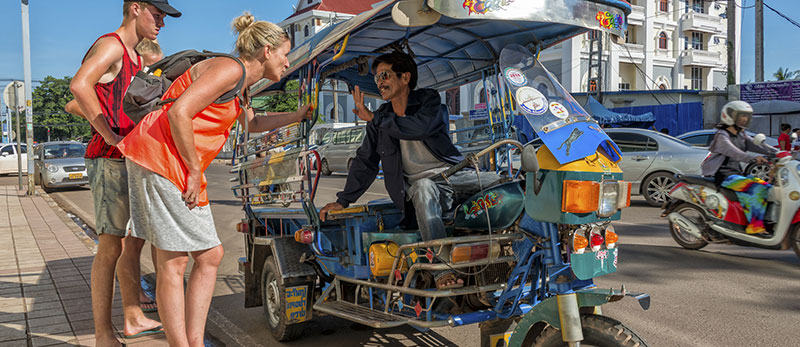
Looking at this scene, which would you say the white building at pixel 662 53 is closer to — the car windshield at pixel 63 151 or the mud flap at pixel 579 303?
the car windshield at pixel 63 151

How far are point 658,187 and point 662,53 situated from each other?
1414 inches

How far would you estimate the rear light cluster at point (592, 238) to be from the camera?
270 centimetres

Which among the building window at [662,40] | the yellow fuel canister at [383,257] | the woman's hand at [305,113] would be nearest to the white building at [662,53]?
the building window at [662,40]

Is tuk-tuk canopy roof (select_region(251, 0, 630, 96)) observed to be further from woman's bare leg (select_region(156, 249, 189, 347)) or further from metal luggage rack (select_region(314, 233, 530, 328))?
woman's bare leg (select_region(156, 249, 189, 347))

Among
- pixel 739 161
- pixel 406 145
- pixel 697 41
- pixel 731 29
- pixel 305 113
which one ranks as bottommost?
pixel 739 161

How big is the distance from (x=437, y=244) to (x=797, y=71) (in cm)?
5067

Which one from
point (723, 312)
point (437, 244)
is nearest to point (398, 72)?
point (437, 244)

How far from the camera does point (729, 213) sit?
682cm

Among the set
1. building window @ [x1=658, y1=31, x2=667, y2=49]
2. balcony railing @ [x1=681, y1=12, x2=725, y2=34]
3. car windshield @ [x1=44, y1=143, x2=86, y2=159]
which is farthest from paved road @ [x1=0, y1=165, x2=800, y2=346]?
balcony railing @ [x1=681, y1=12, x2=725, y2=34]

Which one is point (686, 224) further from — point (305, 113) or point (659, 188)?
point (305, 113)

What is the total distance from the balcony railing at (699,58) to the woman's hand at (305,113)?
46.6 meters

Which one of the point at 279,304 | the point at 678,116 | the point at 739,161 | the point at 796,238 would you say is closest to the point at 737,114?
the point at 739,161

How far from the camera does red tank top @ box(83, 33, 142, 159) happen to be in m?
3.58

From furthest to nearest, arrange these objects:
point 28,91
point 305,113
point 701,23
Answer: point 701,23 < point 28,91 < point 305,113
